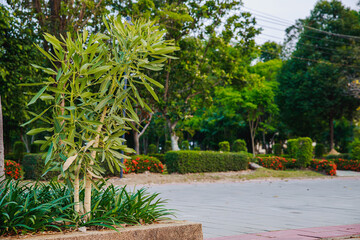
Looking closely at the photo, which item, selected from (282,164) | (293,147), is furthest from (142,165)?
(293,147)

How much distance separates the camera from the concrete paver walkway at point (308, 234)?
448 cm

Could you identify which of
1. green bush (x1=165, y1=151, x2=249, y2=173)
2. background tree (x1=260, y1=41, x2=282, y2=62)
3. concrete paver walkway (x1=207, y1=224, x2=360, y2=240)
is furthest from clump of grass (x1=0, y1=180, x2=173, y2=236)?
background tree (x1=260, y1=41, x2=282, y2=62)

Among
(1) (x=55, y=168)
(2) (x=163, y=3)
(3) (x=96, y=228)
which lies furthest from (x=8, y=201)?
(2) (x=163, y=3)

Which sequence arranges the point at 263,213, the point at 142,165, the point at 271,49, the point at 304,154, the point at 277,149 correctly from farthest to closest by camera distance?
the point at 277,149 < the point at 304,154 < the point at 271,49 < the point at 142,165 < the point at 263,213

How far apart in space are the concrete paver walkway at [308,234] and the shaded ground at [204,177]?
8.97m

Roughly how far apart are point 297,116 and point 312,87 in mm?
3484

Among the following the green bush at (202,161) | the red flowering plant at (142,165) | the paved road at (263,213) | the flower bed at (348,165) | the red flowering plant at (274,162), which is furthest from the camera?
the flower bed at (348,165)

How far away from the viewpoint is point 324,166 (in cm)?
2206

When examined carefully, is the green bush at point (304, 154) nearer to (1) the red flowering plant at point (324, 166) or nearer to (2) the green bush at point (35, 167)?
(1) the red flowering plant at point (324, 166)

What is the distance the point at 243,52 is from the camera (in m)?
19.6

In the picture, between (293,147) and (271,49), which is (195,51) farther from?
(293,147)

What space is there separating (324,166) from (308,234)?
18.8 meters

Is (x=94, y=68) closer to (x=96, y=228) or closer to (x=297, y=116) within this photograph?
(x=96, y=228)

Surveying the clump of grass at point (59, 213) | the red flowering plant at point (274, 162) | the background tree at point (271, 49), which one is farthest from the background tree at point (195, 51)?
the clump of grass at point (59, 213)
